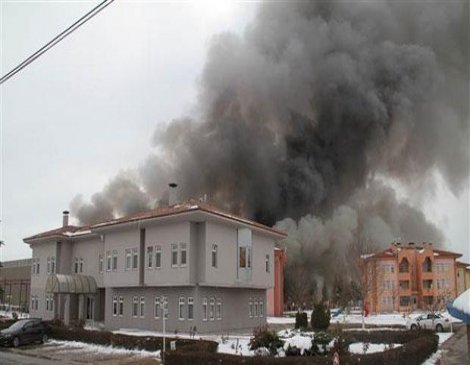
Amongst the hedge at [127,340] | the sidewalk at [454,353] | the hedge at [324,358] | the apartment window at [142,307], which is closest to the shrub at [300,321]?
the sidewalk at [454,353]

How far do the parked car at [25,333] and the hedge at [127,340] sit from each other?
701 millimetres

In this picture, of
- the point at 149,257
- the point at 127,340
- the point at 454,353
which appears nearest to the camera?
the point at 454,353

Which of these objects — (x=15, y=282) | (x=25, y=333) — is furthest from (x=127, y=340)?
(x=15, y=282)

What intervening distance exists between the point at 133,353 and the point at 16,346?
28.1 feet

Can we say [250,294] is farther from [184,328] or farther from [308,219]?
[308,219]

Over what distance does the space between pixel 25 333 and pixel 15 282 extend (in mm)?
58179

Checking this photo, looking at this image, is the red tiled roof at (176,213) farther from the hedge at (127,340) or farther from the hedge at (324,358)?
the hedge at (324,358)

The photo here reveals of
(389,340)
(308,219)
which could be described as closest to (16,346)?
(389,340)

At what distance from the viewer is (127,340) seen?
2602cm

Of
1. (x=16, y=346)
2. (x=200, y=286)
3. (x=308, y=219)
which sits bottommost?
(x=16, y=346)

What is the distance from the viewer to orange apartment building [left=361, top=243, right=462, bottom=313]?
277 ft

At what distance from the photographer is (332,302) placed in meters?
77.6

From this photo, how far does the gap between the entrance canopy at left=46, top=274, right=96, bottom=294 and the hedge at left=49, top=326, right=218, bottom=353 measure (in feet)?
30.5

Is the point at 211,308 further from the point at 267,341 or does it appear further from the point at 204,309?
the point at 267,341
